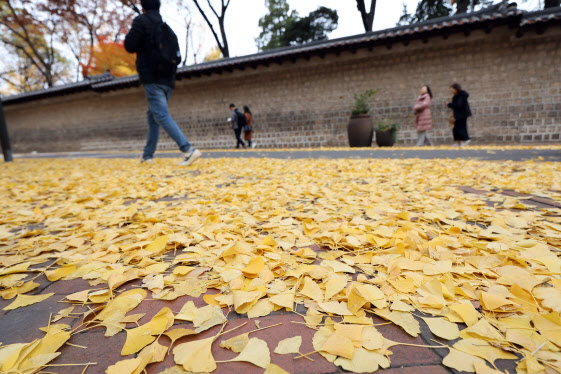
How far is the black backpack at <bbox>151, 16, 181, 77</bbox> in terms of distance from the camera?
3.21 m

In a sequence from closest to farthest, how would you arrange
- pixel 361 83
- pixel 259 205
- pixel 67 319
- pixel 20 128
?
pixel 67 319
pixel 259 205
pixel 361 83
pixel 20 128

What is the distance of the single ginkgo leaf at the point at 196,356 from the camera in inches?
20.0

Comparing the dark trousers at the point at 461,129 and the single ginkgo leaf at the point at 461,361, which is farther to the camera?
the dark trousers at the point at 461,129

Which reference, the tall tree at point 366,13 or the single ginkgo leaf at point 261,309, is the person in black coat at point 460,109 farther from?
the tall tree at point 366,13

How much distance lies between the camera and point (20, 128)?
1536 cm

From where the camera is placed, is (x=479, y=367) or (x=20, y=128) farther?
(x=20, y=128)

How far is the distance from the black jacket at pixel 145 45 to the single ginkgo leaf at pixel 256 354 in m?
3.57

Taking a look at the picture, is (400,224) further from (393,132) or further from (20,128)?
(20,128)

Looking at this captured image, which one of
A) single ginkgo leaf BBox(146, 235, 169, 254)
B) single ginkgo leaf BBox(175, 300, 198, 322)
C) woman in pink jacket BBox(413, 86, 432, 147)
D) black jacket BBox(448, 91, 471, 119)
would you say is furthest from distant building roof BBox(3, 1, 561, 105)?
single ginkgo leaf BBox(175, 300, 198, 322)

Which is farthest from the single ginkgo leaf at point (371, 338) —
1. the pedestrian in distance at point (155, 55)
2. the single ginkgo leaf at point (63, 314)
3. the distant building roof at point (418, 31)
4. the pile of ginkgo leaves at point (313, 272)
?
the distant building roof at point (418, 31)


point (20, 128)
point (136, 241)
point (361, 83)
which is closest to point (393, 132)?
point (361, 83)

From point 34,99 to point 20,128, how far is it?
8.71 feet

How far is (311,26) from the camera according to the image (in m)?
16.7

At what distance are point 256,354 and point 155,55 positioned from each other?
3.60 metres
